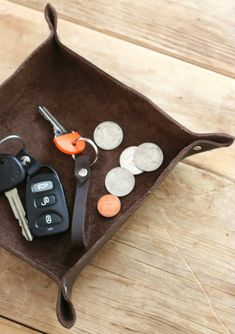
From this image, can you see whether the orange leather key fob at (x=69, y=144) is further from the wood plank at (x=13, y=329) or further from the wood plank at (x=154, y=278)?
the wood plank at (x=13, y=329)

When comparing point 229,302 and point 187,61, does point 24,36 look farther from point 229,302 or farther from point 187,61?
point 229,302

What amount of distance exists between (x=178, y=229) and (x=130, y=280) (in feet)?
0.34

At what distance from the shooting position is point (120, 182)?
0.81 metres

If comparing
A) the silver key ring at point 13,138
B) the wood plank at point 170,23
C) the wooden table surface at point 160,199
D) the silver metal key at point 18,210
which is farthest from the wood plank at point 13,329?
the wood plank at point 170,23

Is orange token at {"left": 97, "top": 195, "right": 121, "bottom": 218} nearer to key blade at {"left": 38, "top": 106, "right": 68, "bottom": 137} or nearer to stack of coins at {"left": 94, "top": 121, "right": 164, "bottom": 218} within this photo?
stack of coins at {"left": 94, "top": 121, "right": 164, "bottom": 218}

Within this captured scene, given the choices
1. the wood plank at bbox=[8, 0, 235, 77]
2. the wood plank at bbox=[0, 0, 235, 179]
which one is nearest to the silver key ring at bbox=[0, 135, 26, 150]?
the wood plank at bbox=[0, 0, 235, 179]

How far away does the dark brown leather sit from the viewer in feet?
2.47

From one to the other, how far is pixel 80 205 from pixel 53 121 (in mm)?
137

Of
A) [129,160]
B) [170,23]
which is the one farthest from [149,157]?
[170,23]

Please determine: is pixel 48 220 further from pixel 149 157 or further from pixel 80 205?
pixel 149 157

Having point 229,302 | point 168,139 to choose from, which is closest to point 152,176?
point 168,139

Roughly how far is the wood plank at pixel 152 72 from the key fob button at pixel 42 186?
0.21m

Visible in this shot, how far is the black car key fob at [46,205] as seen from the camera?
77 cm

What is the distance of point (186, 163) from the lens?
0.86 m
